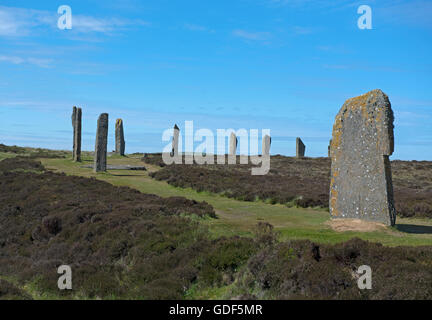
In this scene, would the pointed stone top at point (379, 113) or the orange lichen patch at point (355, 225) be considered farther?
the orange lichen patch at point (355, 225)

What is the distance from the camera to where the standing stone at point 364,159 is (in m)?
15.9

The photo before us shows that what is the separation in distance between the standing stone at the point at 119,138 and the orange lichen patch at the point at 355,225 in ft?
132

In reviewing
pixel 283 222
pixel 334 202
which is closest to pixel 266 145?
pixel 283 222

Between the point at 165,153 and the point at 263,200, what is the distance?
109 ft

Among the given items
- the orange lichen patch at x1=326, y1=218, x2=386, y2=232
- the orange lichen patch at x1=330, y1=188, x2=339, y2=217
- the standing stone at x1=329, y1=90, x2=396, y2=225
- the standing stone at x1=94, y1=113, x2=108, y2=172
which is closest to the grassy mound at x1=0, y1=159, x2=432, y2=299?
the orange lichen patch at x1=326, y1=218, x2=386, y2=232

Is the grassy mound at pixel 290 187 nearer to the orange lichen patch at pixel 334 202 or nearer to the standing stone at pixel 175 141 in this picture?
the standing stone at pixel 175 141

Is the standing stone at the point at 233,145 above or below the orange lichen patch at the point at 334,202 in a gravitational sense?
above

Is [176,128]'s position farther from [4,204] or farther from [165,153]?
[4,204]

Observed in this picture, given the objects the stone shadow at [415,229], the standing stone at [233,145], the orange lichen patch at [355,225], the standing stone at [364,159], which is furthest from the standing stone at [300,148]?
the orange lichen patch at [355,225]

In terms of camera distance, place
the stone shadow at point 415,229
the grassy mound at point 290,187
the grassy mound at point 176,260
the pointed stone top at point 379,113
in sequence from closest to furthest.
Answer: the grassy mound at point 176,260
the pointed stone top at point 379,113
the stone shadow at point 415,229
the grassy mound at point 290,187

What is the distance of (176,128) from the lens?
5166cm

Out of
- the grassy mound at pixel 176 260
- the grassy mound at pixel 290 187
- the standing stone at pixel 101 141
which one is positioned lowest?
the grassy mound at pixel 176 260

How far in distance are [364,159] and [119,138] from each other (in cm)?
4154
